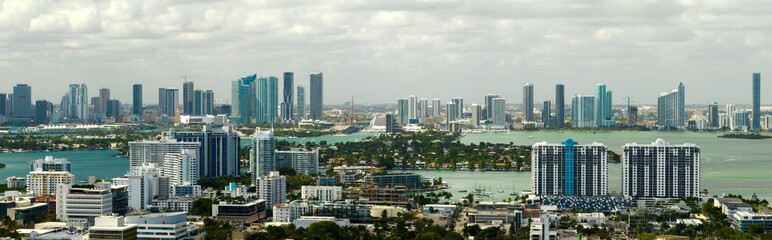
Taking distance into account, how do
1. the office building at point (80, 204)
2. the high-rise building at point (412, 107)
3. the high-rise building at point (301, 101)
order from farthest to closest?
the high-rise building at point (301, 101)
the high-rise building at point (412, 107)
the office building at point (80, 204)

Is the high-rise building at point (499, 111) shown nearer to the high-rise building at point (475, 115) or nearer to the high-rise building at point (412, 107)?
the high-rise building at point (475, 115)

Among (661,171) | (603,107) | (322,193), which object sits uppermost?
(603,107)

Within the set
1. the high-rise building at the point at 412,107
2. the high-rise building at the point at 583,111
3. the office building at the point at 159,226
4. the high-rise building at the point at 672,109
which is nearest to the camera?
the office building at the point at 159,226

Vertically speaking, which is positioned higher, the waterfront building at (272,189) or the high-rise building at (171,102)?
the high-rise building at (171,102)

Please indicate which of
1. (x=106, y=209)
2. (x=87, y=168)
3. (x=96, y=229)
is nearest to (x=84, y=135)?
(x=87, y=168)

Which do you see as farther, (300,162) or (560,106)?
(560,106)

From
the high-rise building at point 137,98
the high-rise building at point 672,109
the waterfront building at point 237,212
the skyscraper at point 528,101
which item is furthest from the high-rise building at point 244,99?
the waterfront building at point 237,212

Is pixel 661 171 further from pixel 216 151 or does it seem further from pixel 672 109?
pixel 672 109

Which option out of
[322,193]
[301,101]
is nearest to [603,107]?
[301,101]

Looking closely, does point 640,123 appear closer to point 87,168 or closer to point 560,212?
point 87,168
